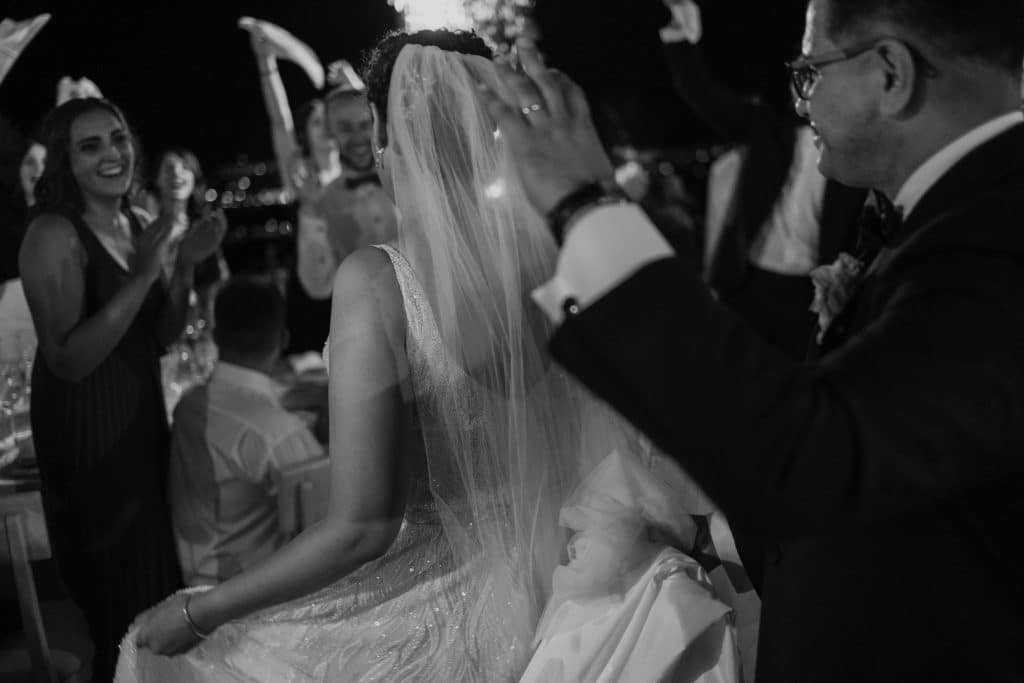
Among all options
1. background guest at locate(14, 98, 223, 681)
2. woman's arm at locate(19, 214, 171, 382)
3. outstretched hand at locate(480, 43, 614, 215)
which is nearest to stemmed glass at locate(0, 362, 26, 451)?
background guest at locate(14, 98, 223, 681)

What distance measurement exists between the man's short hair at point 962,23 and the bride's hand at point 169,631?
141 cm

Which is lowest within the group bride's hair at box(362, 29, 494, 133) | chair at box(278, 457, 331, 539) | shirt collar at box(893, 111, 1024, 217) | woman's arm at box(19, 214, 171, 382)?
chair at box(278, 457, 331, 539)

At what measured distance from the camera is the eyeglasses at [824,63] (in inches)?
39.6

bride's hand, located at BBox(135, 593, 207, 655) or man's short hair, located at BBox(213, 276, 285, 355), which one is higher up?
man's short hair, located at BBox(213, 276, 285, 355)

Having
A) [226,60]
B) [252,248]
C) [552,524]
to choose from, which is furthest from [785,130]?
[252,248]

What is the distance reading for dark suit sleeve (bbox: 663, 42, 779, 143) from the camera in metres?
3.92

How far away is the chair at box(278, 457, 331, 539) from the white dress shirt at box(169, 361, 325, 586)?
0.22 ft

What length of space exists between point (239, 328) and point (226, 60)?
6.72m

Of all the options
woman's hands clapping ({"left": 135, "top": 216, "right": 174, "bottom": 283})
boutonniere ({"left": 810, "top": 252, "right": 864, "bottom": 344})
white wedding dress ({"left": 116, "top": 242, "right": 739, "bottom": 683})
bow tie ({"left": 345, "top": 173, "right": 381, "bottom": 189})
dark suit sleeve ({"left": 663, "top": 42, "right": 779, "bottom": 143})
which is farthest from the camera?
bow tie ({"left": 345, "top": 173, "right": 381, "bottom": 189})

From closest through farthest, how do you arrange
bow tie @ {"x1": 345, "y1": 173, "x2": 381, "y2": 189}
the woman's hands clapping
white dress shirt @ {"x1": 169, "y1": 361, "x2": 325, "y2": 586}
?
the woman's hands clapping → white dress shirt @ {"x1": 169, "y1": 361, "x2": 325, "y2": 586} → bow tie @ {"x1": 345, "y1": 173, "x2": 381, "y2": 189}

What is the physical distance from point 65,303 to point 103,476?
0.51 meters

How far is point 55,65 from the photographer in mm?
7812

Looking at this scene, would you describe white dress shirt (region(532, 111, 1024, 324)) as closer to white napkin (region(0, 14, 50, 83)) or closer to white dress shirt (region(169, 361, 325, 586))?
white dress shirt (region(169, 361, 325, 586))

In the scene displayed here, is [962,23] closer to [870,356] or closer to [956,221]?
[956,221]
